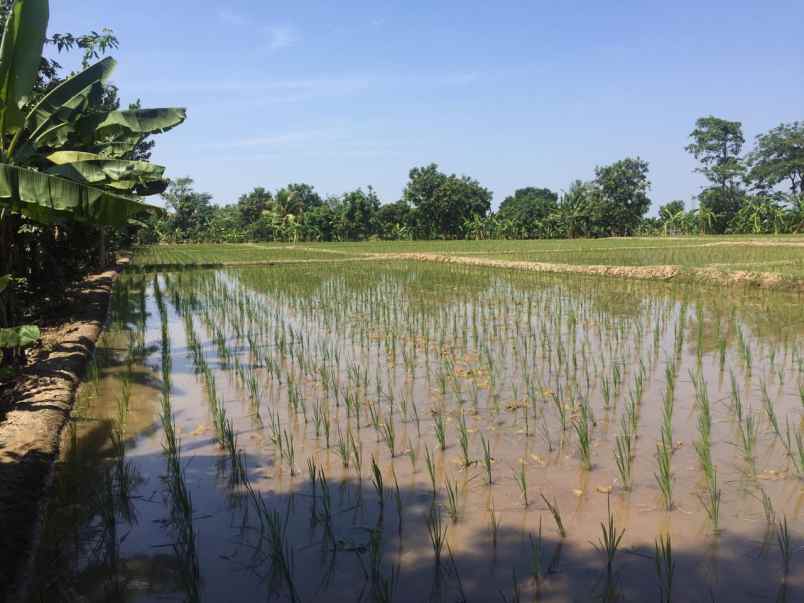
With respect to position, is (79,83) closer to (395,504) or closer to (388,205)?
(395,504)

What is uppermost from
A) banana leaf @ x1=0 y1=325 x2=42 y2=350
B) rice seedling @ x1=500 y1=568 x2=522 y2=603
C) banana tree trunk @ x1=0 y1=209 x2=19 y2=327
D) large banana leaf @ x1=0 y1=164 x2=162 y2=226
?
large banana leaf @ x1=0 y1=164 x2=162 y2=226

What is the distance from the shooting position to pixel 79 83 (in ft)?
22.9

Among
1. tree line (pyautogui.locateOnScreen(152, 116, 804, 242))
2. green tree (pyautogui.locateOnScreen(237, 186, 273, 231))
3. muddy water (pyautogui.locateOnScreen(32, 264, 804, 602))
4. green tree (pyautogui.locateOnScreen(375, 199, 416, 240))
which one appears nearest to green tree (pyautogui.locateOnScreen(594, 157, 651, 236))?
tree line (pyautogui.locateOnScreen(152, 116, 804, 242))

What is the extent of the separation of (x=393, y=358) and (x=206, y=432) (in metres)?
2.42

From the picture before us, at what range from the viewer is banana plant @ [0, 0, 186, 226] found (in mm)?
4715

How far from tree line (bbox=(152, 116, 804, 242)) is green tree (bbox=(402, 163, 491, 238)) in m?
0.09

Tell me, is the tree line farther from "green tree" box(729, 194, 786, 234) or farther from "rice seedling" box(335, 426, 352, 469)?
"rice seedling" box(335, 426, 352, 469)

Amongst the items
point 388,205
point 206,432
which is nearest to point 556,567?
point 206,432

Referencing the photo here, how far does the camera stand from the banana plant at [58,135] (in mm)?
4715

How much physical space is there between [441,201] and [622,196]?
1450cm

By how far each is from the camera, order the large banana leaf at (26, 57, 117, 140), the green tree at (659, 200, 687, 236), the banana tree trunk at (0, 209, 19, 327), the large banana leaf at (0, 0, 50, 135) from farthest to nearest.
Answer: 1. the green tree at (659, 200, 687, 236)
2. the large banana leaf at (26, 57, 117, 140)
3. the banana tree trunk at (0, 209, 19, 327)
4. the large banana leaf at (0, 0, 50, 135)

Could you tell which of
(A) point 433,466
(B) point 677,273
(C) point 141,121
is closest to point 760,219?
(B) point 677,273

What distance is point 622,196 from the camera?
1935 inches

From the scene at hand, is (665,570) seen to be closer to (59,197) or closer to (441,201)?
(59,197)
